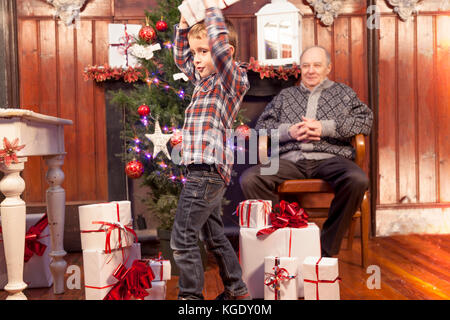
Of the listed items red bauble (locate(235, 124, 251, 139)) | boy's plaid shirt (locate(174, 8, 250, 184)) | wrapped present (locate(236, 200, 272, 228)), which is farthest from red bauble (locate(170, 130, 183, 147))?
boy's plaid shirt (locate(174, 8, 250, 184))

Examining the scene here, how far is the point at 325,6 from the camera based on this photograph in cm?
338

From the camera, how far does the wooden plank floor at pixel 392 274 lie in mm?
A: 2162

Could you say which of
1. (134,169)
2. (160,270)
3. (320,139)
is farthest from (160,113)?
(160,270)

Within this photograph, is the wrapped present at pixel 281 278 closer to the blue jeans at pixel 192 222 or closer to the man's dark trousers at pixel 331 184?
the blue jeans at pixel 192 222

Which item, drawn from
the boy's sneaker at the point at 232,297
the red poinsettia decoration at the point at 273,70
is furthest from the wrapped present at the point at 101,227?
the red poinsettia decoration at the point at 273,70

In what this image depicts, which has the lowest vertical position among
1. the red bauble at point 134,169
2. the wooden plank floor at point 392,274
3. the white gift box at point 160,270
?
the wooden plank floor at point 392,274

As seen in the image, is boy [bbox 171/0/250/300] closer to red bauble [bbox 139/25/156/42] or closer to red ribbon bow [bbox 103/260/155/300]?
red ribbon bow [bbox 103/260/155/300]

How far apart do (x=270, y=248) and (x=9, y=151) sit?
1.14 metres

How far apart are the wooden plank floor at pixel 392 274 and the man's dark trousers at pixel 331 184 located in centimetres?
22

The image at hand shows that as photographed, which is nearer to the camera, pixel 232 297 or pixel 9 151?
pixel 9 151

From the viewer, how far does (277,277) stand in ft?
6.52

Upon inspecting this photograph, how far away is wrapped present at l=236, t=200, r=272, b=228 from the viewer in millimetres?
2189

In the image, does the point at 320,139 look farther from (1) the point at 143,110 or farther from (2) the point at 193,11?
(2) the point at 193,11

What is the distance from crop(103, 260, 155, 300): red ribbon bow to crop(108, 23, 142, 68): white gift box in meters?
1.76
